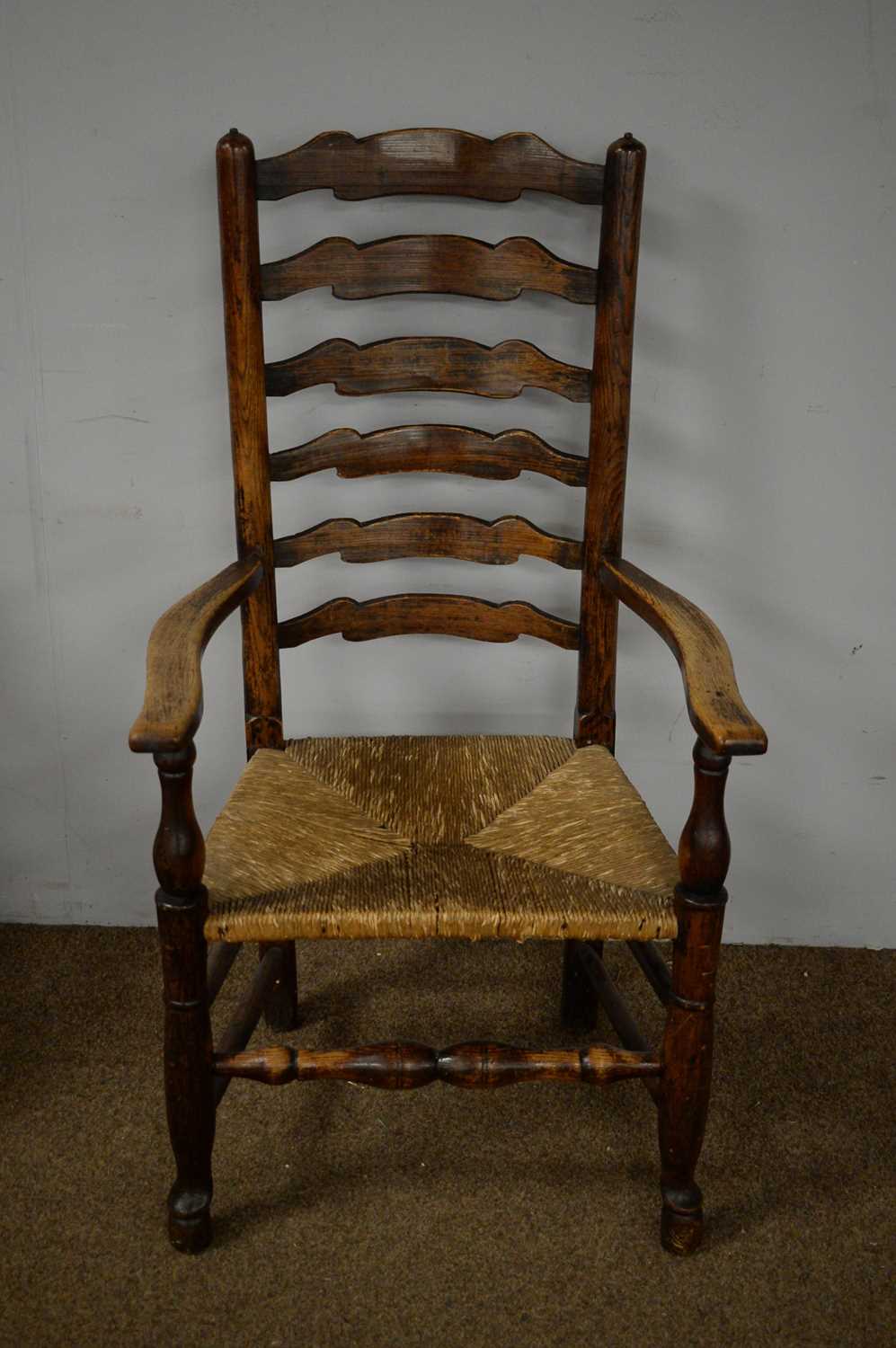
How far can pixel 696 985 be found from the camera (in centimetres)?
114

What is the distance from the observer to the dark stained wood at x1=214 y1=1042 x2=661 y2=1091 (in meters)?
1.17

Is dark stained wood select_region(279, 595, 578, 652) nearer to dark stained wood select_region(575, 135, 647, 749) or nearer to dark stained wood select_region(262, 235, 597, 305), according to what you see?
dark stained wood select_region(575, 135, 647, 749)

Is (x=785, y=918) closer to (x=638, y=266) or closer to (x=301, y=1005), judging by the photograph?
(x=301, y=1005)

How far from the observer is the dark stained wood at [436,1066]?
1172mm

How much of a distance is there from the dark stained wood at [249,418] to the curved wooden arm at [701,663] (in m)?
0.44

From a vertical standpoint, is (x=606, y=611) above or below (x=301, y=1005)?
above

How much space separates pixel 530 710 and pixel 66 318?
0.88m

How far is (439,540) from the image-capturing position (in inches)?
57.9

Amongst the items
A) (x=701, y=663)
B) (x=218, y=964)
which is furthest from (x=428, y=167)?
(x=218, y=964)

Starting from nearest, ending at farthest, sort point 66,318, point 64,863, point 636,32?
point 636,32 < point 66,318 < point 64,863

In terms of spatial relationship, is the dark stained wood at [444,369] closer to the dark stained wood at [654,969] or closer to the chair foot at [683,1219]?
the dark stained wood at [654,969]

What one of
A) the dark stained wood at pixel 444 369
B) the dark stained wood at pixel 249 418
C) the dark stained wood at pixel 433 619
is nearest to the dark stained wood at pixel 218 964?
the dark stained wood at pixel 249 418

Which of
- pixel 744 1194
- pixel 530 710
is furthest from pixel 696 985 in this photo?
pixel 530 710

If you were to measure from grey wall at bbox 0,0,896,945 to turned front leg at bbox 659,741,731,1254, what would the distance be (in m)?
0.64
